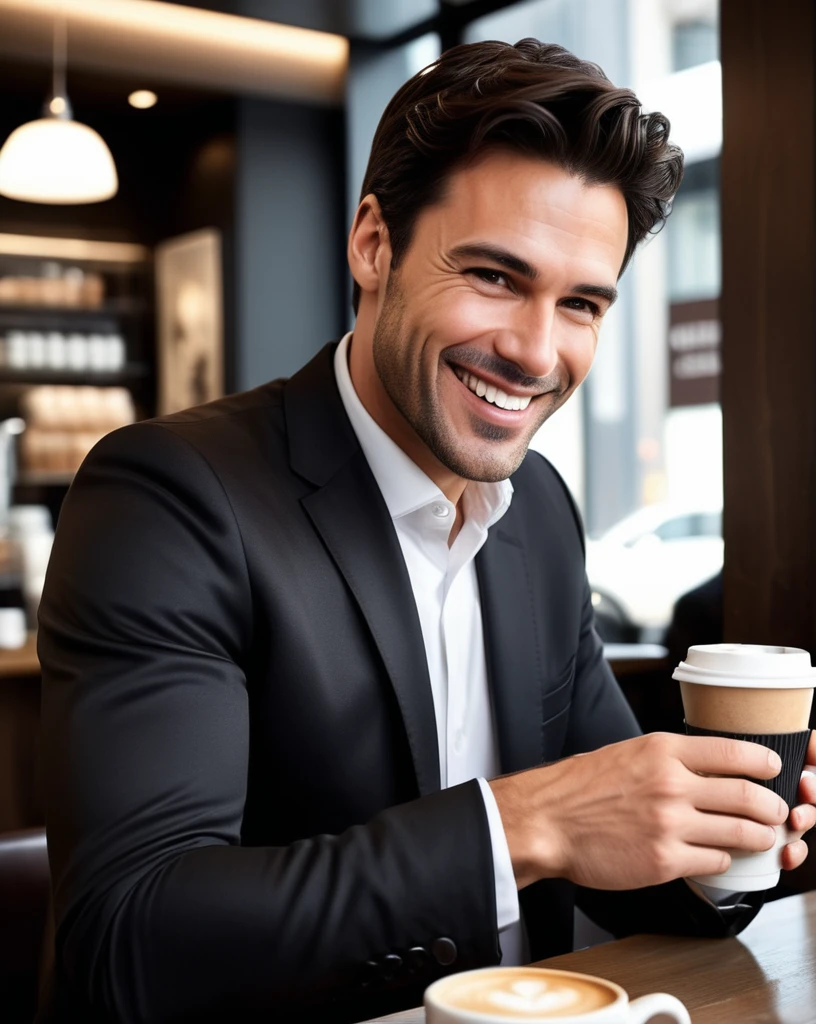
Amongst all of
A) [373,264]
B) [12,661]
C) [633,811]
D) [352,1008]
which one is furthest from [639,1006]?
[12,661]

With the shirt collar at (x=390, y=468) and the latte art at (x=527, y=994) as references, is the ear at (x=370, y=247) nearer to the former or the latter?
the shirt collar at (x=390, y=468)

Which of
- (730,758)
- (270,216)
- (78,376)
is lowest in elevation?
(730,758)

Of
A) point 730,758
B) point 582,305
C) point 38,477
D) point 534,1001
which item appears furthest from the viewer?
point 38,477

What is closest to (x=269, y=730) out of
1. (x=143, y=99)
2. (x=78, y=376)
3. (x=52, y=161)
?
(x=52, y=161)

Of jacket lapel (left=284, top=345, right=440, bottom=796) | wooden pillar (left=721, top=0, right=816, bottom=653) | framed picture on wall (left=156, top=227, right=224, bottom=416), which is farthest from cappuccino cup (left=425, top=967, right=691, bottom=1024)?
framed picture on wall (left=156, top=227, right=224, bottom=416)

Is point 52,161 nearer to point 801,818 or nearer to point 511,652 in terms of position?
point 511,652

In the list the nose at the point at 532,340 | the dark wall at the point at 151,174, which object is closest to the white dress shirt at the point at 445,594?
the nose at the point at 532,340

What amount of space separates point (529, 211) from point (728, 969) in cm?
80

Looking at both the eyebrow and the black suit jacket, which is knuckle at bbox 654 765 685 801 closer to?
the black suit jacket

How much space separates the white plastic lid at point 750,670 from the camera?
95 centimetres

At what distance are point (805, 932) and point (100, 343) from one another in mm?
5978

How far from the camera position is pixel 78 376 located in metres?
6.56

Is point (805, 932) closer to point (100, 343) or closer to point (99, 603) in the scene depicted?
point (99, 603)

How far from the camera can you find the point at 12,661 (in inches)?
143
